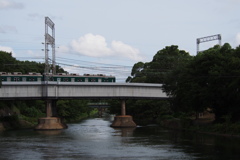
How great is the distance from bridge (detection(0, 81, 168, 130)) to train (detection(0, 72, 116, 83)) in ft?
16.3

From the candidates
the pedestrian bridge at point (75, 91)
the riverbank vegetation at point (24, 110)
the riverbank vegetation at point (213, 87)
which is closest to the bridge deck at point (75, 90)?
the pedestrian bridge at point (75, 91)

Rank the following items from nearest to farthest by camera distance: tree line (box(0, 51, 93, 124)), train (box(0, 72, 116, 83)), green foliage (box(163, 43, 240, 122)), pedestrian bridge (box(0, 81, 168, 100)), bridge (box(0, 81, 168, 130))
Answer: green foliage (box(163, 43, 240, 122)) < bridge (box(0, 81, 168, 130)) < pedestrian bridge (box(0, 81, 168, 100)) < train (box(0, 72, 116, 83)) < tree line (box(0, 51, 93, 124))

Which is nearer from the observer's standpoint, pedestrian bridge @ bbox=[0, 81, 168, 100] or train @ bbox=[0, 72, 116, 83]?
pedestrian bridge @ bbox=[0, 81, 168, 100]

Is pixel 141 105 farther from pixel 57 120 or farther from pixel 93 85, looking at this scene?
pixel 57 120

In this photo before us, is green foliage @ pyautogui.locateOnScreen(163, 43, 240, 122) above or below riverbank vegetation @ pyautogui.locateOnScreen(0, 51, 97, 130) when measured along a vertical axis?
above

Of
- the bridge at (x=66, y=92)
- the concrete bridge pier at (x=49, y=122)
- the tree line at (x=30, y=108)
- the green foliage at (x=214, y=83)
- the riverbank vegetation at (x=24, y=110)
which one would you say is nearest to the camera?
the green foliage at (x=214, y=83)

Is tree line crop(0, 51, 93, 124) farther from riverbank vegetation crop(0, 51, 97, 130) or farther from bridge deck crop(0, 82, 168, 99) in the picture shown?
bridge deck crop(0, 82, 168, 99)

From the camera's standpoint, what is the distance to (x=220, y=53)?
68.7 metres

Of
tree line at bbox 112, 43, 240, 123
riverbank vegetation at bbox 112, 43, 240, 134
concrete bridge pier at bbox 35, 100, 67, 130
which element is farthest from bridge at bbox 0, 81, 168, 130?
tree line at bbox 112, 43, 240, 123

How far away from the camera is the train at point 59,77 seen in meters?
94.9

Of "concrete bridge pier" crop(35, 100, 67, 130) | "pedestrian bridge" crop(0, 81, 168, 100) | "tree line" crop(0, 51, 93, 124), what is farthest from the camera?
"tree line" crop(0, 51, 93, 124)

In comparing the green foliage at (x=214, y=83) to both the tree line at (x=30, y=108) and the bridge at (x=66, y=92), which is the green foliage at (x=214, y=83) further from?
the tree line at (x=30, y=108)

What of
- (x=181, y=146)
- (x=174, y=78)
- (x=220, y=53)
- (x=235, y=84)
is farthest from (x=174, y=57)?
(x=181, y=146)

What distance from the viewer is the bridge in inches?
3376
